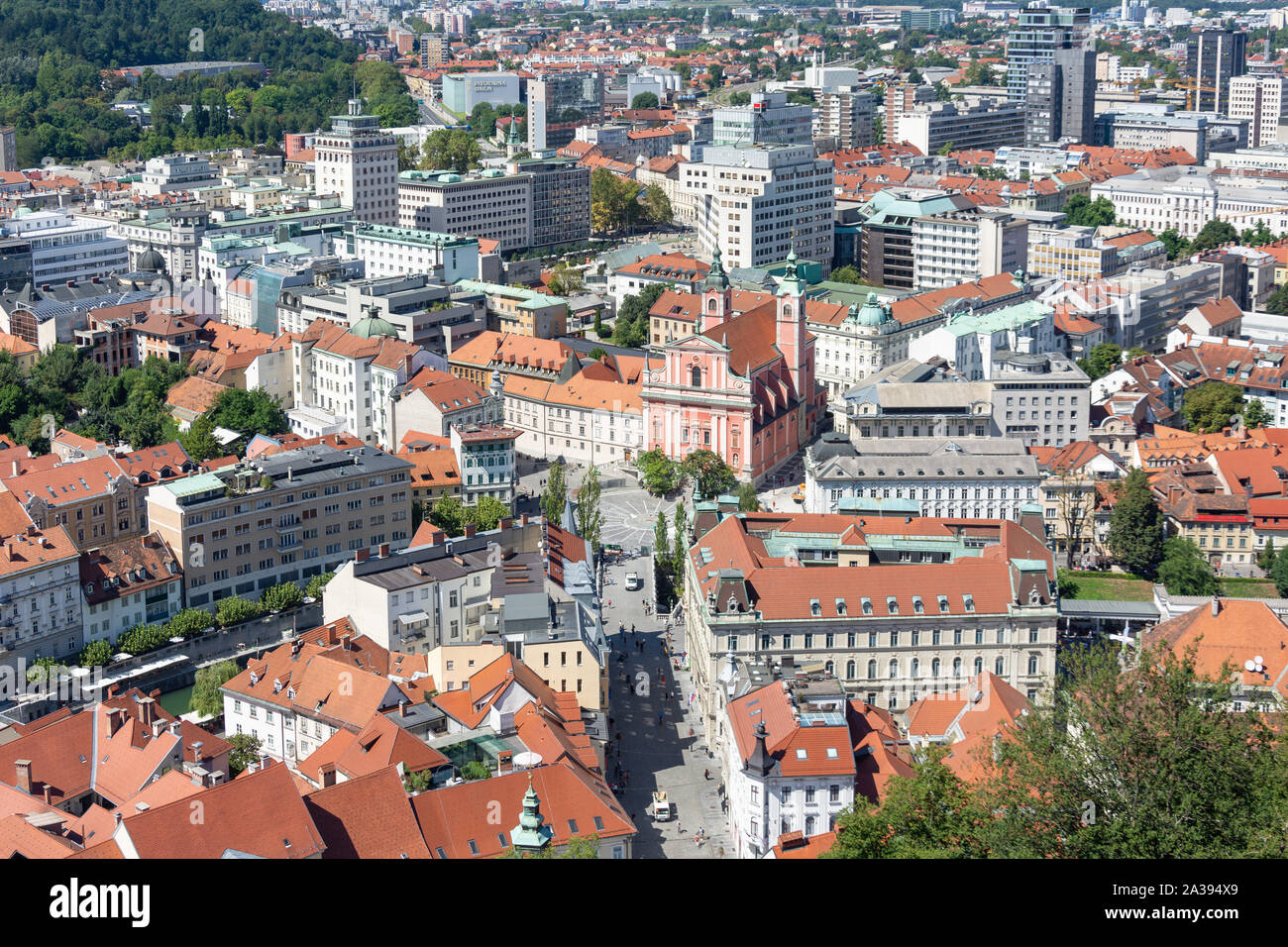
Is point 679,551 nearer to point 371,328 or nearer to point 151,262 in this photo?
point 371,328

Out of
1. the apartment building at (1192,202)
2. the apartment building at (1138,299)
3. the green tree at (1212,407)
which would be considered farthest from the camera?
the apartment building at (1192,202)

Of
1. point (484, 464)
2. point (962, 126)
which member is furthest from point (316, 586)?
point (962, 126)

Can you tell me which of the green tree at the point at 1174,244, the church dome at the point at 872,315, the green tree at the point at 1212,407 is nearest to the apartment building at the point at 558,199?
the green tree at the point at 1174,244

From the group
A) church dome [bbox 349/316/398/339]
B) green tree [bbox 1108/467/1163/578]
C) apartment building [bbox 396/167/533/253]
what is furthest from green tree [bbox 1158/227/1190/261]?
church dome [bbox 349/316/398/339]

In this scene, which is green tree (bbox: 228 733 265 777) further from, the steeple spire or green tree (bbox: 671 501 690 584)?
green tree (bbox: 671 501 690 584)

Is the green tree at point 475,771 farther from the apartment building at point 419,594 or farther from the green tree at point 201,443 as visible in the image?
the green tree at point 201,443
